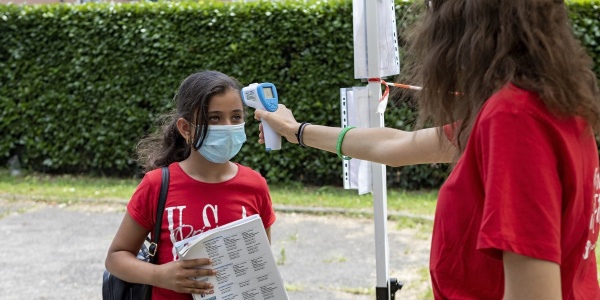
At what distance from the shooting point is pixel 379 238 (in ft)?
12.0

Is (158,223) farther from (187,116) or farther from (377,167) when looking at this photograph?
(377,167)

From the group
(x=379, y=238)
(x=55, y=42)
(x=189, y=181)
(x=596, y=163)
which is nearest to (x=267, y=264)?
(x=189, y=181)

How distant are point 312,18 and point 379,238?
5.72 m

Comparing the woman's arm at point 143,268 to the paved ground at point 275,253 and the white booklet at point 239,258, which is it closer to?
the white booklet at point 239,258

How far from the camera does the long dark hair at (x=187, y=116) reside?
9.39 feet

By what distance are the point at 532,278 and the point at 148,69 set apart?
8720mm

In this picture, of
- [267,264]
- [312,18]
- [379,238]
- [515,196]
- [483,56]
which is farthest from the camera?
[312,18]

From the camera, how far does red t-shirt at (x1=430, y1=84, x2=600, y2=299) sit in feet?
4.72

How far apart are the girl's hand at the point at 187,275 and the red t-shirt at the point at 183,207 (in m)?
0.10

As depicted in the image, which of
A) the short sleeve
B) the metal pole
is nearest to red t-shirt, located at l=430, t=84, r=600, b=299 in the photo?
the short sleeve

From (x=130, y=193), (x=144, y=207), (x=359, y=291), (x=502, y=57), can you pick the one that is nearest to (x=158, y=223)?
(x=144, y=207)

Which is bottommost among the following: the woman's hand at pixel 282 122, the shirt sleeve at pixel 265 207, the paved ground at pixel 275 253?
the paved ground at pixel 275 253

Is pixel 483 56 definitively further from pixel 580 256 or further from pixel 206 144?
pixel 206 144

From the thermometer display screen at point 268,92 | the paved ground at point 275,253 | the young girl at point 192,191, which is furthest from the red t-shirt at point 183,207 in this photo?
the paved ground at point 275,253
